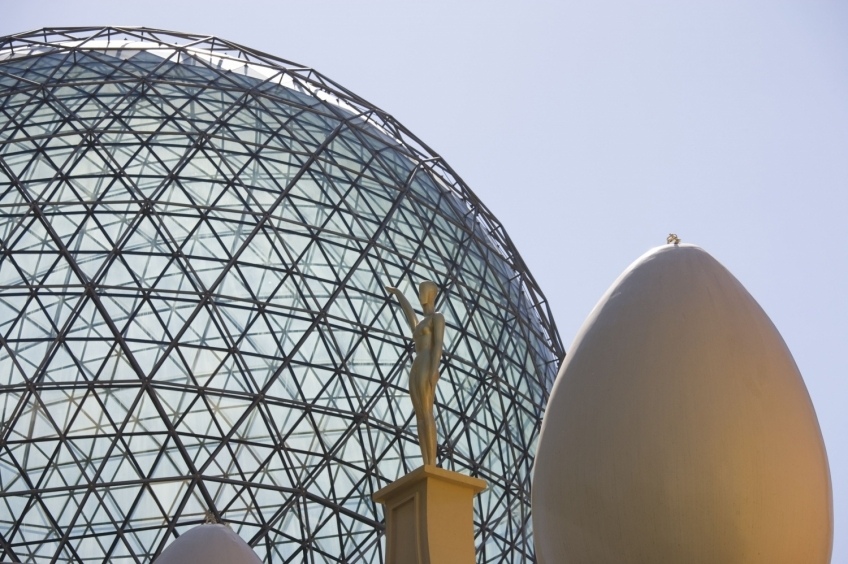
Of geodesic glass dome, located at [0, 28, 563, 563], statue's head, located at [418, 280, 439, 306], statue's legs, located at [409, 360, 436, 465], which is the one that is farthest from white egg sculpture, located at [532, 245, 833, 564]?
geodesic glass dome, located at [0, 28, 563, 563]

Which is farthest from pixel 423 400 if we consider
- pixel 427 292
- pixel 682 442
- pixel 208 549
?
pixel 208 549

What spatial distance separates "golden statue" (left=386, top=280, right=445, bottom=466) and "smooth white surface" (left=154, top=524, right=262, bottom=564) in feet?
18.4

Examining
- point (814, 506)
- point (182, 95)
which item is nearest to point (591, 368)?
point (814, 506)

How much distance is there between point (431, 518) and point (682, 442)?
117 inches

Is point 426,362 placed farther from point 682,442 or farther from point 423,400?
point 682,442

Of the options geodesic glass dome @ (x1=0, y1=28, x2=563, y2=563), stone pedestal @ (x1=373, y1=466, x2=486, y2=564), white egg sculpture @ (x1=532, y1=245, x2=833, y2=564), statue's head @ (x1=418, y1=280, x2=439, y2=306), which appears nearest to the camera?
white egg sculpture @ (x1=532, y1=245, x2=833, y2=564)

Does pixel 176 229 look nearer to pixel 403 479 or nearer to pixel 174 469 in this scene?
pixel 174 469

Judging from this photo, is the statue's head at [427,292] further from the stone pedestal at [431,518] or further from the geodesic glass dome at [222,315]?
the geodesic glass dome at [222,315]

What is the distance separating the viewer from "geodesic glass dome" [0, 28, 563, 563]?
75.8 ft

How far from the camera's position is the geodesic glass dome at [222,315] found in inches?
909

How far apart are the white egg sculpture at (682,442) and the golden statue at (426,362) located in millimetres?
1745

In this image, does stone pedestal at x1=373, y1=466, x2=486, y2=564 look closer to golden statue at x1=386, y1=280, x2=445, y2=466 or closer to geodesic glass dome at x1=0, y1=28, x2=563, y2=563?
golden statue at x1=386, y1=280, x2=445, y2=466

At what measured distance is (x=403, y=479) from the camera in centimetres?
1142

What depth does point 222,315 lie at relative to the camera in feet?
82.0
